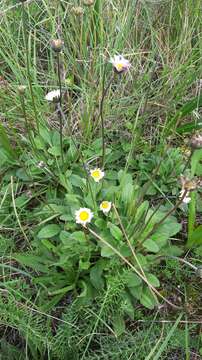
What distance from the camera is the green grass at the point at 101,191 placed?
1175mm

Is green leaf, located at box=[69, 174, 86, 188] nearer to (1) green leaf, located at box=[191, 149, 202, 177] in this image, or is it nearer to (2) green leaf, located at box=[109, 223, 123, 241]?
(2) green leaf, located at box=[109, 223, 123, 241]

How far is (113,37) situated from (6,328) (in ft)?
3.31

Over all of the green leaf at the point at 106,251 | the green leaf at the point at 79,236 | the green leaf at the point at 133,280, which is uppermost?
the green leaf at the point at 79,236

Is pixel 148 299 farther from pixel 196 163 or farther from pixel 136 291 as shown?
pixel 196 163

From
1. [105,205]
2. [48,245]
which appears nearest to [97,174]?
[105,205]

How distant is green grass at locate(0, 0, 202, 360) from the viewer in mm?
1175

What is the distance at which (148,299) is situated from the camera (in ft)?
3.91

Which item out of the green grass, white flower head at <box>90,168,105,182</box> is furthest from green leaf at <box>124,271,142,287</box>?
white flower head at <box>90,168,105,182</box>

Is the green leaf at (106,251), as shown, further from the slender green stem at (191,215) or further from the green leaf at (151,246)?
the slender green stem at (191,215)

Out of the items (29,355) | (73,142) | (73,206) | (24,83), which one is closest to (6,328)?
(29,355)

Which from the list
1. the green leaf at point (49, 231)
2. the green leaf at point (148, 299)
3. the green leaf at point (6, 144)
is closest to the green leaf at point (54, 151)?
the green leaf at point (6, 144)

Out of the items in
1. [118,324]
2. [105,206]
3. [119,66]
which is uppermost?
[119,66]

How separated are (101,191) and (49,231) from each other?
0.17m

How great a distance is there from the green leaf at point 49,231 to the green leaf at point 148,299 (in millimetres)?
267
